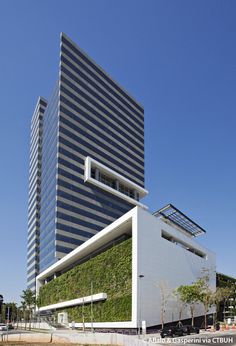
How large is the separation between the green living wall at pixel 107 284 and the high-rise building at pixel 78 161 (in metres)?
27.5

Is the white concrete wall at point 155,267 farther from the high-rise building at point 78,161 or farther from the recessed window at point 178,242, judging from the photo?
the high-rise building at point 78,161

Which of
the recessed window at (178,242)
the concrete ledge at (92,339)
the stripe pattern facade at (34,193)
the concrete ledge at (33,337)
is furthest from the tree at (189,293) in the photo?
the stripe pattern facade at (34,193)

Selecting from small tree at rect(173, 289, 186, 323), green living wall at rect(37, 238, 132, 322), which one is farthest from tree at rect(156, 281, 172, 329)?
green living wall at rect(37, 238, 132, 322)

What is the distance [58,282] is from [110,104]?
2765 inches

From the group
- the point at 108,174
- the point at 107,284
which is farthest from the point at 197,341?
the point at 108,174

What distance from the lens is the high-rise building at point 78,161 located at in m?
106

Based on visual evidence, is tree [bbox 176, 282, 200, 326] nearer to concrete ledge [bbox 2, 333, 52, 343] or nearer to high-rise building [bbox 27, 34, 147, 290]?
concrete ledge [bbox 2, 333, 52, 343]

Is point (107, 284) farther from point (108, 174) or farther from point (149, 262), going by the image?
point (108, 174)

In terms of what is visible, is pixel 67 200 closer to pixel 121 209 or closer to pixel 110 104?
pixel 121 209

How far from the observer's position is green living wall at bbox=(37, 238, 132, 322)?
5462cm

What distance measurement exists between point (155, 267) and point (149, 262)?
2092mm

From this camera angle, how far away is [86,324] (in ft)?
214

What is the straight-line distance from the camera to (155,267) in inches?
2237

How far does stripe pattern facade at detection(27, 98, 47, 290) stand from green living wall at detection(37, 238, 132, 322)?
54402 millimetres
